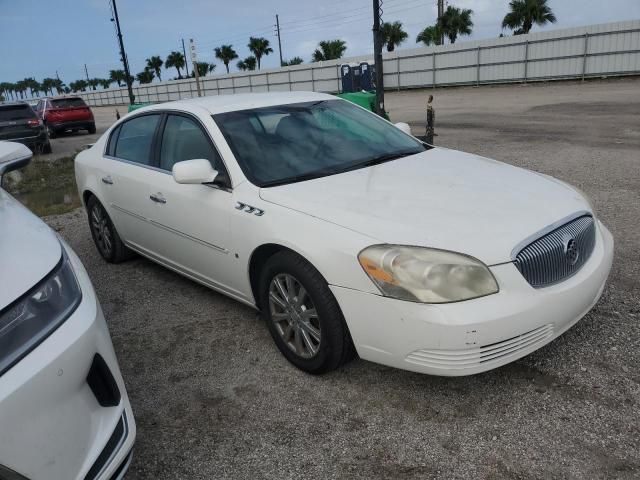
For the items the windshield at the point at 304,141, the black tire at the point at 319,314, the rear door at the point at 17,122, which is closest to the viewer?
the black tire at the point at 319,314

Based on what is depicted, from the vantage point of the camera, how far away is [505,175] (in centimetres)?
330

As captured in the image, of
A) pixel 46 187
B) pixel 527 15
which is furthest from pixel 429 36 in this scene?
pixel 46 187

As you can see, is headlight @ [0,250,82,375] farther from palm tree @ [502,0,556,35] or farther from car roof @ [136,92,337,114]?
palm tree @ [502,0,556,35]

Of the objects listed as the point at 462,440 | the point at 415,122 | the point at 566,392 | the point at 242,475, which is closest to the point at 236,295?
the point at 242,475

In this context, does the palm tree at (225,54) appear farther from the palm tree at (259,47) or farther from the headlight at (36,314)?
the headlight at (36,314)

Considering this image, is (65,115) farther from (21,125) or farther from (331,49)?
(331,49)

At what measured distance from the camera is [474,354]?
2393mm

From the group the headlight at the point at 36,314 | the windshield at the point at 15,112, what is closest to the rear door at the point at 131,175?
the headlight at the point at 36,314

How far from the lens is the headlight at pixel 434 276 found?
2381mm

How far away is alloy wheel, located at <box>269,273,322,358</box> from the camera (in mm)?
2862

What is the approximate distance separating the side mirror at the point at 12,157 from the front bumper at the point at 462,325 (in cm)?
193

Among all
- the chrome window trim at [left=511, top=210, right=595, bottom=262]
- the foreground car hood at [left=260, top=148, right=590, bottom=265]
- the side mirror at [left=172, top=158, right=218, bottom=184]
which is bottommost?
the chrome window trim at [left=511, top=210, right=595, bottom=262]

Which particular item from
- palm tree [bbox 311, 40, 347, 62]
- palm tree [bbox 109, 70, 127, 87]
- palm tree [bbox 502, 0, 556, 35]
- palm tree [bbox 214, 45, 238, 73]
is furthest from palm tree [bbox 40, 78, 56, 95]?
palm tree [bbox 502, 0, 556, 35]

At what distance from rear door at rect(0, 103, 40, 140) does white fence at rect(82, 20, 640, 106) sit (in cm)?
1848
